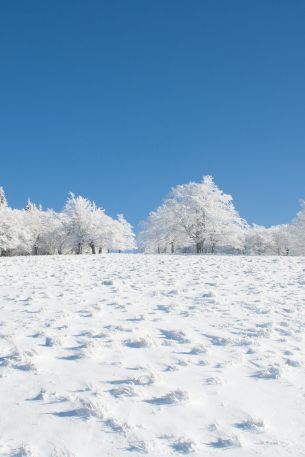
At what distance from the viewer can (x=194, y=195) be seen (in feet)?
162

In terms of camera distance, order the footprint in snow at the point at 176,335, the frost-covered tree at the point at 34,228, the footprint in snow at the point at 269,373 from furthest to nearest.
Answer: the frost-covered tree at the point at 34,228
the footprint in snow at the point at 176,335
the footprint in snow at the point at 269,373

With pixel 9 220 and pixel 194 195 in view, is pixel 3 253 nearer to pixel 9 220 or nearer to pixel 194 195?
pixel 9 220

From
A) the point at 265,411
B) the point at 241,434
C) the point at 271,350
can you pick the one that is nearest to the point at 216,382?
the point at 265,411

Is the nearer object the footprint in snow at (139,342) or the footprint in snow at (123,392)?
the footprint in snow at (123,392)

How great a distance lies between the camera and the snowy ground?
470cm

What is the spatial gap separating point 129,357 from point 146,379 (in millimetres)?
1052

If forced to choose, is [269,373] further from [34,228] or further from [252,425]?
[34,228]

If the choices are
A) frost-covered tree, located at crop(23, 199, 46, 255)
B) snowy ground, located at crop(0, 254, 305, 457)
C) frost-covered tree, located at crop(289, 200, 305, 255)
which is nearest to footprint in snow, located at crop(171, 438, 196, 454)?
snowy ground, located at crop(0, 254, 305, 457)

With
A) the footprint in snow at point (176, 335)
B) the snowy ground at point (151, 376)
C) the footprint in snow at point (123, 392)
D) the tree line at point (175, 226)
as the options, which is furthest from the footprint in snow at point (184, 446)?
the tree line at point (175, 226)

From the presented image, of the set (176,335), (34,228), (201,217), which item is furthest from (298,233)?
(176,335)

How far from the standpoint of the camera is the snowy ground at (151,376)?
15.4ft

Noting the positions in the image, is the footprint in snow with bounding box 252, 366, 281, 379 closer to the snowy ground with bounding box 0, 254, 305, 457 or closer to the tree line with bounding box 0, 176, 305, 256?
the snowy ground with bounding box 0, 254, 305, 457

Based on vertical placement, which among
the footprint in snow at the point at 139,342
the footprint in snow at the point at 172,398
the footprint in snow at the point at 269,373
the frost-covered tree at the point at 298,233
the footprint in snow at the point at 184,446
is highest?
the frost-covered tree at the point at 298,233

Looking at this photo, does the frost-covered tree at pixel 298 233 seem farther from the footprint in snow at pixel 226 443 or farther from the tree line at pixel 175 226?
the footprint in snow at pixel 226 443
